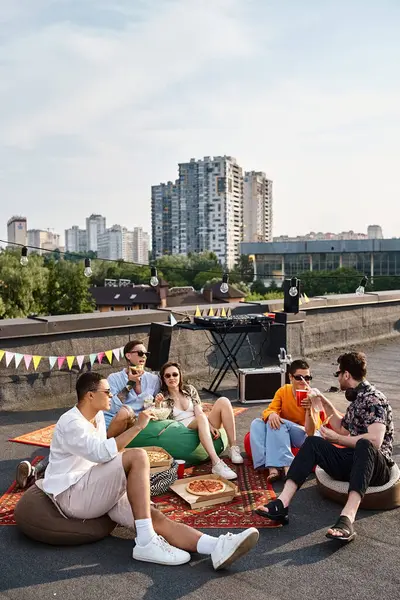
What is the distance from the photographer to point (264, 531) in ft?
14.5

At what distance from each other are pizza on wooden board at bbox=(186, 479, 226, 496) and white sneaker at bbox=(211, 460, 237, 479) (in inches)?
13.2

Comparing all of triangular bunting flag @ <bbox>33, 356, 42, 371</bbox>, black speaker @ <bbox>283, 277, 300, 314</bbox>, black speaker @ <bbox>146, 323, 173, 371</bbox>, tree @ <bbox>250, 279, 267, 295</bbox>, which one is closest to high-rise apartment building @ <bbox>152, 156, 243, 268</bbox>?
tree @ <bbox>250, 279, 267, 295</bbox>

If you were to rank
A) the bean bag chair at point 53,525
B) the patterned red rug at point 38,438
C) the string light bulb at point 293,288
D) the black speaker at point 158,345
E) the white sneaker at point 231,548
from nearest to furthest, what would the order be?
1. the white sneaker at point 231,548
2. the bean bag chair at point 53,525
3. the patterned red rug at point 38,438
4. the black speaker at point 158,345
5. the string light bulb at point 293,288

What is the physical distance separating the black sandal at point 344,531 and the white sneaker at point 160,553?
3.15 feet

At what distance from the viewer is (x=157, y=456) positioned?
5.38 m

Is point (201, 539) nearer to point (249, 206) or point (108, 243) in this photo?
point (249, 206)

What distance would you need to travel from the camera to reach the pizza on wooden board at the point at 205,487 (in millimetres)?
4918

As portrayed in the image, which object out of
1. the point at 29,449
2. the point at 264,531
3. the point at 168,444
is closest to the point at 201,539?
the point at 264,531

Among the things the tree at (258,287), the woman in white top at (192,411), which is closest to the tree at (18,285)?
the woman in white top at (192,411)

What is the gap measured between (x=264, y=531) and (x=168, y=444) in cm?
151

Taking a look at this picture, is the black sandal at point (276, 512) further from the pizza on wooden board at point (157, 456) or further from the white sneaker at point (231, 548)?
the pizza on wooden board at point (157, 456)

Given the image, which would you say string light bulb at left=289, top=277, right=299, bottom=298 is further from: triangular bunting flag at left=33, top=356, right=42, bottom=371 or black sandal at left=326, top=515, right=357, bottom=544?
black sandal at left=326, top=515, right=357, bottom=544

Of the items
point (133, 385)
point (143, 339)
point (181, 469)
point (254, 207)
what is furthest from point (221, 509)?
point (254, 207)

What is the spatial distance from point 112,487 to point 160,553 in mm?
515
